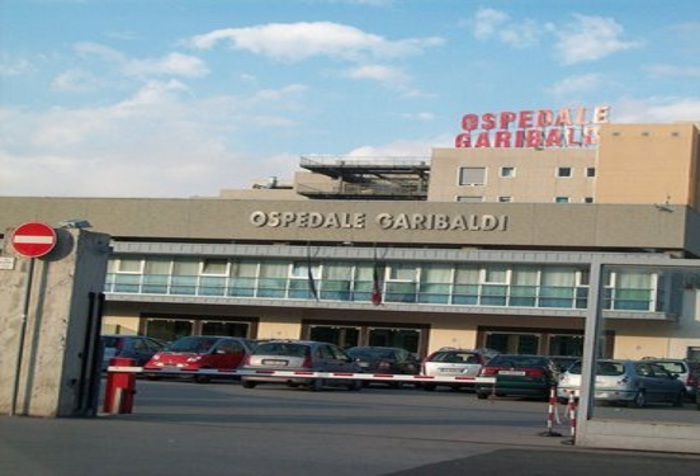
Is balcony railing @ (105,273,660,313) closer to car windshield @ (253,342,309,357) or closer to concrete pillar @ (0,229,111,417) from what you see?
car windshield @ (253,342,309,357)

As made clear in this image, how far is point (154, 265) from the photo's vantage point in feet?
195

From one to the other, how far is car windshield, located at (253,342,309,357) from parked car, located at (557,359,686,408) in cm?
1212

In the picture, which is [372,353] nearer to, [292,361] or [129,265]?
[292,361]

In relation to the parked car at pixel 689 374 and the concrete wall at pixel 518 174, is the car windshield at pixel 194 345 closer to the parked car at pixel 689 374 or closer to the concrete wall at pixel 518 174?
the parked car at pixel 689 374

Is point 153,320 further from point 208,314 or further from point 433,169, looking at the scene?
point 433,169

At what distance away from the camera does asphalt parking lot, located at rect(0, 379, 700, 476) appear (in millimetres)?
12930

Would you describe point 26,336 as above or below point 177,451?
above

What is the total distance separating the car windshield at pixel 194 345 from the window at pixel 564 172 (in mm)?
56103

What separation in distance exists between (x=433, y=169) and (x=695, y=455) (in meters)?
70.6

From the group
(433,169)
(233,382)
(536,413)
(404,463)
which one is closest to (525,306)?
(233,382)

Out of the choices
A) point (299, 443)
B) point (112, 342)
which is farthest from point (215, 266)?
point (299, 443)

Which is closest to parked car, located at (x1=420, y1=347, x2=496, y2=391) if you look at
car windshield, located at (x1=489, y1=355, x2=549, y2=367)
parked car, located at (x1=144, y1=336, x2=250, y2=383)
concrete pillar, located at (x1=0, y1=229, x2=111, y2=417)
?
car windshield, located at (x1=489, y1=355, x2=549, y2=367)

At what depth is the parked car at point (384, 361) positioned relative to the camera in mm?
36594

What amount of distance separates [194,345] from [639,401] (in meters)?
17.9
